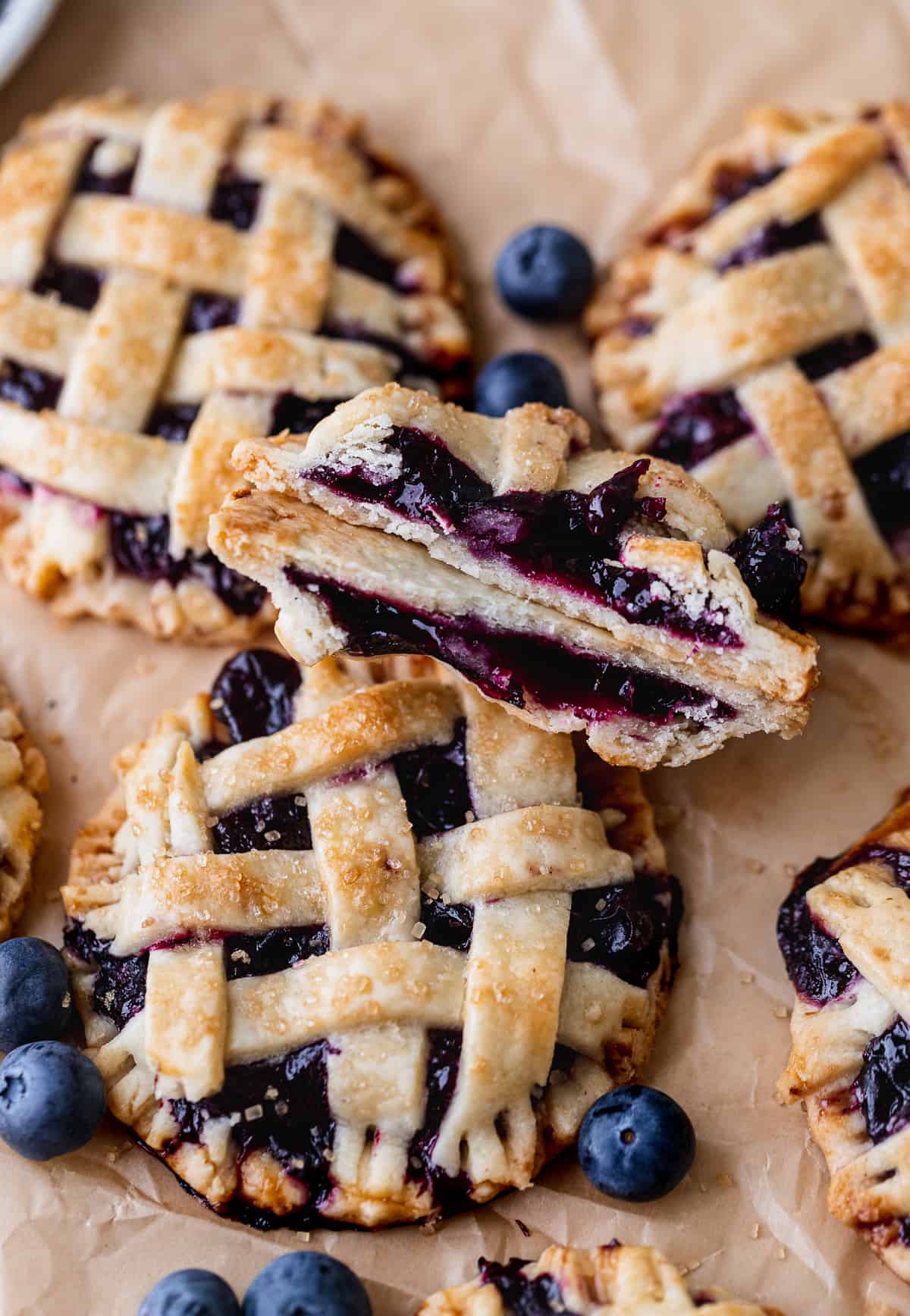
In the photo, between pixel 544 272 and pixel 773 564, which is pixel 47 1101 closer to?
pixel 773 564

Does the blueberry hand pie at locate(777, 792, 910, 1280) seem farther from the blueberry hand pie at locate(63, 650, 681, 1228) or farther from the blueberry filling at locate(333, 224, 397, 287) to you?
the blueberry filling at locate(333, 224, 397, 287)

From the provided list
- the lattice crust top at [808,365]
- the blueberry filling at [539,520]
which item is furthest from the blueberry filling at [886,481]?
the blueberry filling at [539,520]

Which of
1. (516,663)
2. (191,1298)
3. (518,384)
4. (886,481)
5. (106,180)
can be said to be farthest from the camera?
(106,180)

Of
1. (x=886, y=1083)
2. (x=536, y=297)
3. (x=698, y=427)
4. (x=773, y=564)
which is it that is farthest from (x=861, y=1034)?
(x=536, y=297)

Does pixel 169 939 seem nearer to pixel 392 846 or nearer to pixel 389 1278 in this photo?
pixel 392 846

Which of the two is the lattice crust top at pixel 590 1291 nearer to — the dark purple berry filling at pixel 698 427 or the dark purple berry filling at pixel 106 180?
the dark purple berry filling at pixel 698 427

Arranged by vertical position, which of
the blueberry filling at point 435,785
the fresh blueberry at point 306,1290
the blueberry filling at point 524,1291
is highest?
the blueberry filling at point 435,785
